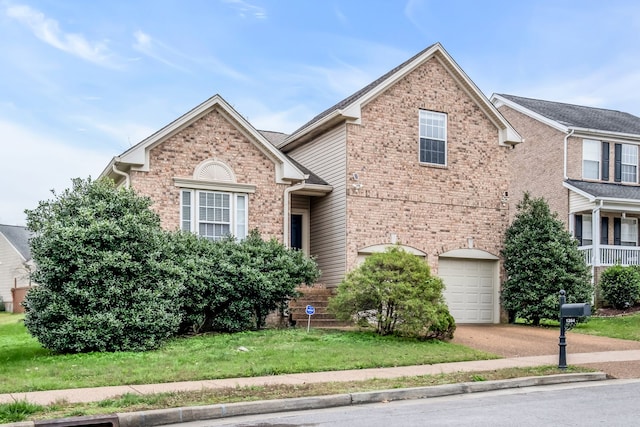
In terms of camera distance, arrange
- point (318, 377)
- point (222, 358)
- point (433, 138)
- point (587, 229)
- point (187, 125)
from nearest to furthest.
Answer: point (318, 377) → point (222, 358) → point (187, 125) → point (433, 138) → point (587, 229)

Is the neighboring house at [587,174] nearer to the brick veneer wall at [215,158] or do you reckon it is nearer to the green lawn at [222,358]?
the brick veneer wall at [215,158]

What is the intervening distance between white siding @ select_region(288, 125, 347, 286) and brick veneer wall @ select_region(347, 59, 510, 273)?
32 centimetres

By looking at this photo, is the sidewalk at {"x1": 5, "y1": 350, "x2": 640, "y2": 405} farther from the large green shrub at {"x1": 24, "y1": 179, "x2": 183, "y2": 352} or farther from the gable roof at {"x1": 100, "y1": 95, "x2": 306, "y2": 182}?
the gable roof at {"x1": 100, "y1": 95, "x2": 306, "y2": 182}

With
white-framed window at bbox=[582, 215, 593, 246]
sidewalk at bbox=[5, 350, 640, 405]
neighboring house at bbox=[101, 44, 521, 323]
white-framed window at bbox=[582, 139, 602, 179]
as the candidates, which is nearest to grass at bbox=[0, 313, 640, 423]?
sidewalk at bbox=[5, 350, 640, 405]

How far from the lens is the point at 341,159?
2042 centimetres

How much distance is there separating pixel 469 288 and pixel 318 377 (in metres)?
12.2

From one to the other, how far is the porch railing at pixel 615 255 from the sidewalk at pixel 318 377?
13396mm

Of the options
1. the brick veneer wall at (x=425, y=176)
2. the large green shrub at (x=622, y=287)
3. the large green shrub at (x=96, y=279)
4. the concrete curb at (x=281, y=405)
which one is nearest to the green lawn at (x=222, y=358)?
the large green shrub at (x=96, y=279)

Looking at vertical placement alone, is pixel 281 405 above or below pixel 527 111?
below

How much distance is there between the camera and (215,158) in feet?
61.8

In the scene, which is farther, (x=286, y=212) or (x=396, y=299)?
(x=286, y=212)

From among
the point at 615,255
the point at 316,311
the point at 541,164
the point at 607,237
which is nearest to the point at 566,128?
the point at 541,164

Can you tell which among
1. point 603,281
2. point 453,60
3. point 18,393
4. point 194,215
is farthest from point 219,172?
point 603,281

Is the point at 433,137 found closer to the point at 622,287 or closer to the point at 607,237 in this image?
the point at 622,287
